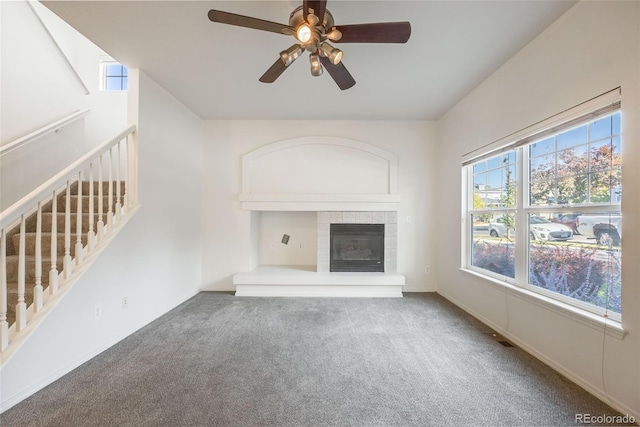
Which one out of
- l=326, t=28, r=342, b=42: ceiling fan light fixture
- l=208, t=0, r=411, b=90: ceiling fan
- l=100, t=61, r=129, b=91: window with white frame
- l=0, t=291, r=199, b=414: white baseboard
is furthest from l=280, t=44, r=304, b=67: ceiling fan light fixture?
l=100, t=61, r=129, b=91: window with white frame

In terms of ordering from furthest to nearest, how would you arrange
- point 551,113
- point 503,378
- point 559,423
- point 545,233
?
point 545,233, point 551,113, point 503,378, point 559,423

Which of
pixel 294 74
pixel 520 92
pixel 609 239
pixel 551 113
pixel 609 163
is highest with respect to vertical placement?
pixel 294 74

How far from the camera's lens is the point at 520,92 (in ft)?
7.28

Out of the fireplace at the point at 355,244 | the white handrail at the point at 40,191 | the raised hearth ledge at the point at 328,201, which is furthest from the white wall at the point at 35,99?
the fireplace at the point at 355,244

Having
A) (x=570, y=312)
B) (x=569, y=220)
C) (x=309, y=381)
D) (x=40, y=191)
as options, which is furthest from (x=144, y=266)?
(x=569, y=220)

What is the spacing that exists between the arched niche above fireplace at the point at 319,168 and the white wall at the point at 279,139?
13cm

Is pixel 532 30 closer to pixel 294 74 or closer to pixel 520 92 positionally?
pixel 520 92

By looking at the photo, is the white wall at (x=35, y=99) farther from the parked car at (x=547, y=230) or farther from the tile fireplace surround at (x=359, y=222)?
the parked car at (x=547, y=230)

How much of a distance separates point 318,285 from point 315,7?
311cm

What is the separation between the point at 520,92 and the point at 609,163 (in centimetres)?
96

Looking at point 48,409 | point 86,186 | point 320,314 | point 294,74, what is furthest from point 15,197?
point 320,314

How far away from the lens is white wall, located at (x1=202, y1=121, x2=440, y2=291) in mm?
3881

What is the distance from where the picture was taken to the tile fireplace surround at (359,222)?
3.84 metres

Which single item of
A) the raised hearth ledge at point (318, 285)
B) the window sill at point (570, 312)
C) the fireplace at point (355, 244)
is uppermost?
the fireplace at point (355, 244)
